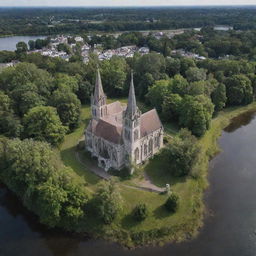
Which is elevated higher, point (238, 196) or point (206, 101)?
point (206, 101)

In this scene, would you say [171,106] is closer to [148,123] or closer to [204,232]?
[148,123]

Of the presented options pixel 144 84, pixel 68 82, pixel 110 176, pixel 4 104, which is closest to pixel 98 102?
pixel 110 176

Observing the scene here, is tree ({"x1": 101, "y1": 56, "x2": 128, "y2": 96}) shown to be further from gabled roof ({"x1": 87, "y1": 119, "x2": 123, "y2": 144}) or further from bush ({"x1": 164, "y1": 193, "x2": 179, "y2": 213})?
bush ({"x1": 164, "y1": 193, "x2": 179, "y2": 213})

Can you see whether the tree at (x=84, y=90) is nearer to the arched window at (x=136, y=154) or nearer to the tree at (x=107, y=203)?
the arched window at (x=136, y=154)

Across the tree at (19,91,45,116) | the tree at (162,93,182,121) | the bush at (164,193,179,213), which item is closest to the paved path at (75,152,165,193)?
the bush at (164,193,179,213)

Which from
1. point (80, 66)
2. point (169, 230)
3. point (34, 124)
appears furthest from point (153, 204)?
point (80, 66)

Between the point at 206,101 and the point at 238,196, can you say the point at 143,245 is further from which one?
the point at 206,101
